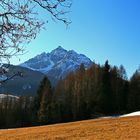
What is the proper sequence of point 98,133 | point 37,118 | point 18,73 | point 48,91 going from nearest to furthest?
point 18,73, point 98,133, point 37,118, point 48,91

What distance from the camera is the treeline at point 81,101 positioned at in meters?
97.6

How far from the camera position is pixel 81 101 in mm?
107125

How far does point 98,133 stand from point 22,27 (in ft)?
71.1

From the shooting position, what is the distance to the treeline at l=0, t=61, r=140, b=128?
97.6 m

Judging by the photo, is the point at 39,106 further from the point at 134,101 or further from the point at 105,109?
the point at 134,101

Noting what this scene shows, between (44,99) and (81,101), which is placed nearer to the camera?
(44,99)

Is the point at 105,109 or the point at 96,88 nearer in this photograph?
the point at 105,109

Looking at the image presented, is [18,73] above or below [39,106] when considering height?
below

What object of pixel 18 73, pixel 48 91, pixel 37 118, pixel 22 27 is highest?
pixel 48 91

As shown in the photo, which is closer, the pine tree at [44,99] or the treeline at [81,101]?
the pine tree at [44,99]

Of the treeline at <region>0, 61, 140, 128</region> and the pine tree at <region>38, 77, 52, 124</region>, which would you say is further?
the treeline at <region>0, 61, 140, 128</region>

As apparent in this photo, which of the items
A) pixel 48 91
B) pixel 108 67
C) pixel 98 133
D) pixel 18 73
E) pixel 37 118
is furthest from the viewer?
pixel 108 67

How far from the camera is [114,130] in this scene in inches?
1128

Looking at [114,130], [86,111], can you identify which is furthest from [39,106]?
[114,130]
